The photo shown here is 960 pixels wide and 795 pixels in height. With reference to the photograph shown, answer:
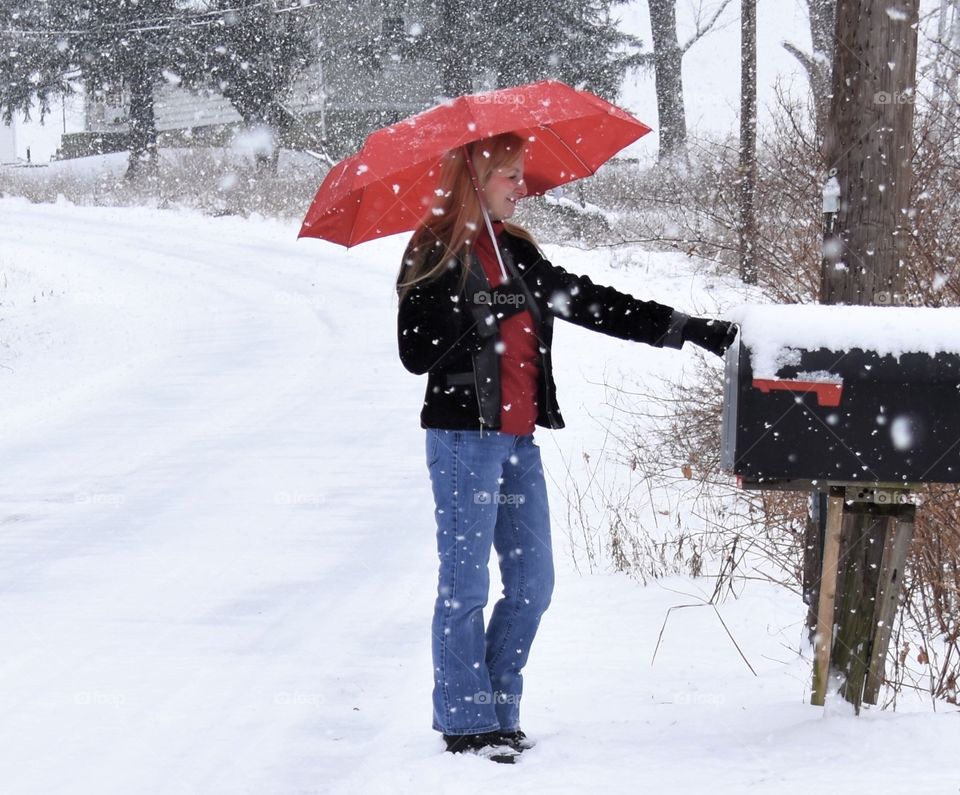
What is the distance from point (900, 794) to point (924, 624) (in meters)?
2.12

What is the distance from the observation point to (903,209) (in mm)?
3676

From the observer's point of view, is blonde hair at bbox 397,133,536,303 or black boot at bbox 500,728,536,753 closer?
blonde hair at bbox 397,133,536,303

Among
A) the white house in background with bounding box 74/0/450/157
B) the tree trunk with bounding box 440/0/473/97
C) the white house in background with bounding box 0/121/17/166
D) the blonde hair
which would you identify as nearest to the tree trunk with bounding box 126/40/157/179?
the white house in background with bounding box 74/0/450/157

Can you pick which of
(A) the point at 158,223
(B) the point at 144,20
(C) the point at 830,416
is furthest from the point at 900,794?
(B) the point at 144,20

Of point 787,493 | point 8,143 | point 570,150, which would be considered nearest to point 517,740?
point 570,150

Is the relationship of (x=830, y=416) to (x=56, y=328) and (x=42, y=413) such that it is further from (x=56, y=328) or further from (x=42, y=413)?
(x=56, y=328)

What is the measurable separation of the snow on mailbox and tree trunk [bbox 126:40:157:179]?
30680 millimetres

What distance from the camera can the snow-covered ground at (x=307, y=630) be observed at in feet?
11.2

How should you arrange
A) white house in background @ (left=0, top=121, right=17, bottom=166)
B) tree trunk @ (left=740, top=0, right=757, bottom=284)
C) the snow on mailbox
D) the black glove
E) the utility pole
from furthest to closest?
white house in background @ (left=0, top=121, right=17, bottom=166)
tree trunk @ (left=740, top=0, right=757, bottom=284)
the utility pole
the black glove
the snow on mailbox

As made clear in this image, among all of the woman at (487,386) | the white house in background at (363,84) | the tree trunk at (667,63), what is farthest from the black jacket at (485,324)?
the white house in background at (363,84)

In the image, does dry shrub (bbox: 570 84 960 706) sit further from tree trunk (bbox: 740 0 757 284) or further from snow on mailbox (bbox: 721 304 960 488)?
snow on mailbox (bbox: 721 304 960 488)

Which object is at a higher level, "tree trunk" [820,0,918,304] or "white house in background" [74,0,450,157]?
"white house in background" [74,0,450,157]

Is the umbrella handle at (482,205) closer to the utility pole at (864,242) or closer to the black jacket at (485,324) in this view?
the black jacket at (485,324)

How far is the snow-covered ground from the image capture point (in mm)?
3420
